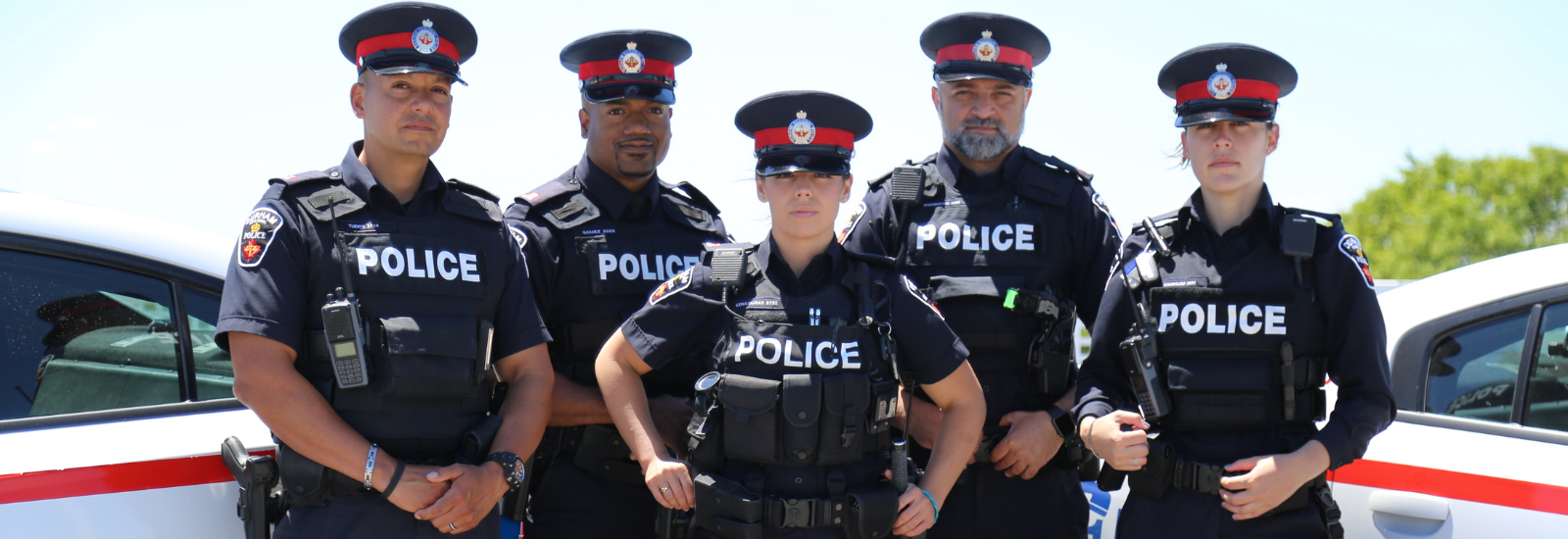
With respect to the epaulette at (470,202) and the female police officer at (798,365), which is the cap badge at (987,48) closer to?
the female police officer at (798,365)

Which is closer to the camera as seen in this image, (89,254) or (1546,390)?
(89,254)

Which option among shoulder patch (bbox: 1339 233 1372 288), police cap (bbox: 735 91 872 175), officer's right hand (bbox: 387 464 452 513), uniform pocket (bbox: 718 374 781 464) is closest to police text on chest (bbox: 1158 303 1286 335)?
shoulder patch (bbox: 1339 233 1372 288)

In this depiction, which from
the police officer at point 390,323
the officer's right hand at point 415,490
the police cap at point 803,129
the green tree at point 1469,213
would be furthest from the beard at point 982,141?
the green tree at point 1469,213

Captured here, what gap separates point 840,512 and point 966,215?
1209 mm

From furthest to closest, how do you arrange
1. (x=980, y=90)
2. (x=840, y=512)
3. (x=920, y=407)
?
(x=980, y=90), (x=920, y=407), (x=840, y=512)

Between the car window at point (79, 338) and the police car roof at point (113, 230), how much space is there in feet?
0.22

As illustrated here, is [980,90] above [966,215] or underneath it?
above

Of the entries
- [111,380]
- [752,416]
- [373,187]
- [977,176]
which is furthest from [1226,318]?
[111,380]

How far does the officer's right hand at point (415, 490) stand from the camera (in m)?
2.67

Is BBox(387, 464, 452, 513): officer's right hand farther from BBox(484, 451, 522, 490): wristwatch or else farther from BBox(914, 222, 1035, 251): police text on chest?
BBox(914, 222, 1035, 251): police text on chest

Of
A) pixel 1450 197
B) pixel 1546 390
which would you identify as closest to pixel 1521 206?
pixel 1450 197

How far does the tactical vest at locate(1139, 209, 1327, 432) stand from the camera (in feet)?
9.35

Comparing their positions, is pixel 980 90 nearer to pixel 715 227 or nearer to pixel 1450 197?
pixel 715 227

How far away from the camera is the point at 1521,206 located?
52062mm
